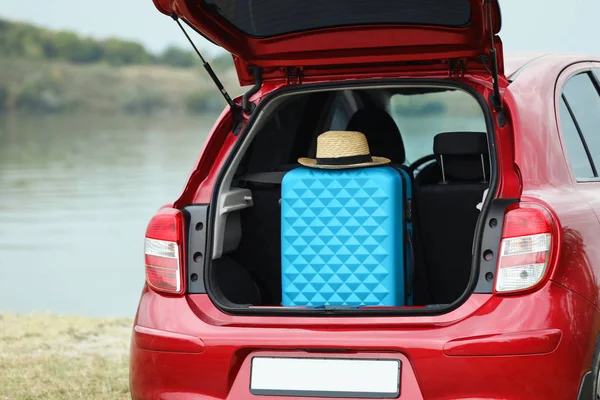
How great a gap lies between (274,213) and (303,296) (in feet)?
1.57

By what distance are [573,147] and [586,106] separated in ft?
1.28

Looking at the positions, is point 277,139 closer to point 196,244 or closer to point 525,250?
point 196,244

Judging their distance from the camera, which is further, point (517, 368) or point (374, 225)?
point (374, 225)

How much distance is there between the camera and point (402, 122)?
5.47m

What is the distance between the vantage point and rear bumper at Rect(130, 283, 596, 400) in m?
3.12

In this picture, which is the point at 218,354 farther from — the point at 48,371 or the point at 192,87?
the point at 192,87

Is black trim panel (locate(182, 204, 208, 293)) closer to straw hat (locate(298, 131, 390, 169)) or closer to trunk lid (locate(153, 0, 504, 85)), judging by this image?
straw hat (locate(298, 131, 390, 169))

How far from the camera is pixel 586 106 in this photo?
13.4 ft

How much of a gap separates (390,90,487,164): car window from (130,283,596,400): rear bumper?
61.1 inches

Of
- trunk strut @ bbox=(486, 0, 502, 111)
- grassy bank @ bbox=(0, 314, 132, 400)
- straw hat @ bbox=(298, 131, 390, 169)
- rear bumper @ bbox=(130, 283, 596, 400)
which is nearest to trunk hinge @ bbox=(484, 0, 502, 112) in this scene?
trunk strut @ bbox=(486, 0, 502, 111)

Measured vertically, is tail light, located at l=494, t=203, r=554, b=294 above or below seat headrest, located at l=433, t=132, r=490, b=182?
below

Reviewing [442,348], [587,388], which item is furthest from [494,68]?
[587,388]

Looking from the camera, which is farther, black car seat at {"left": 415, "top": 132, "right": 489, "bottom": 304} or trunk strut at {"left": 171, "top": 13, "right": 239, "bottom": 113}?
black car seat at {"left": 415, "top": 132, "right": 489, "bottom": 304}

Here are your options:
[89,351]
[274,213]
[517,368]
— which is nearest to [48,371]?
[89,351]
